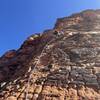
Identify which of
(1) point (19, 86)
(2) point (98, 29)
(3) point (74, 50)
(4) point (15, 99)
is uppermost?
(2) point (98, 29)

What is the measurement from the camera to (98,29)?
45062 mm

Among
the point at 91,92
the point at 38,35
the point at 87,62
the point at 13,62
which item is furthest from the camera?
the point at 38,35

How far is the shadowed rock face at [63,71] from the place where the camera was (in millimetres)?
29391

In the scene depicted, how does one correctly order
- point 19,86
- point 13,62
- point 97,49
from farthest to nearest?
point 13,62 → point 97,49 → point 19,86

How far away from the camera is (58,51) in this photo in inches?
1501

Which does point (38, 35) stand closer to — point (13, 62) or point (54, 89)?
point (13, 62)

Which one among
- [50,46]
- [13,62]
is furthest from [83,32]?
[13,62]

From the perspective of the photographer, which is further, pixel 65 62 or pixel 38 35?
pixel 38 35

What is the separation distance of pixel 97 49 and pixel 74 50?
10.1 feet

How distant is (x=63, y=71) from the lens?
108 feet

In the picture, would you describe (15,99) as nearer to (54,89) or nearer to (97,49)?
(54,89)

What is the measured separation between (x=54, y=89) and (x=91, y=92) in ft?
13.1

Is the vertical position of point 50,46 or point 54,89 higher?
point 50,46

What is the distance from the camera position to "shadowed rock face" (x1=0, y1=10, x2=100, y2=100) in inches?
1157
